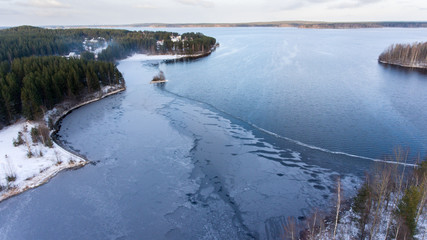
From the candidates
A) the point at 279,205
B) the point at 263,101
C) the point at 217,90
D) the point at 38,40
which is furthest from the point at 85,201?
the point at 38,40

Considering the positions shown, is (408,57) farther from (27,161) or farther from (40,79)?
(27,161)

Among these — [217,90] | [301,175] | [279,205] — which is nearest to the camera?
[279,205]

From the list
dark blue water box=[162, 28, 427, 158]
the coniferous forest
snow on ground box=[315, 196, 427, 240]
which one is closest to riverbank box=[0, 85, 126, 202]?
the coniferous forest

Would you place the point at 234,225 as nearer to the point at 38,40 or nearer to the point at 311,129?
the point at 311,129

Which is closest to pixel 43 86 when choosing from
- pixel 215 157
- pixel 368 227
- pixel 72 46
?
pixel 215 157

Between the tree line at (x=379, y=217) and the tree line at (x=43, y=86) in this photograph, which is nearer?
the tree line at (x=379, y=217)

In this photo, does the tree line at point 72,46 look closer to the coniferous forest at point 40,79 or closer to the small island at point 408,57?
the coniferous forest at point 40,79

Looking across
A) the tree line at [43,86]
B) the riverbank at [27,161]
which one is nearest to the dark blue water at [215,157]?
the riverbank at [27,161]
